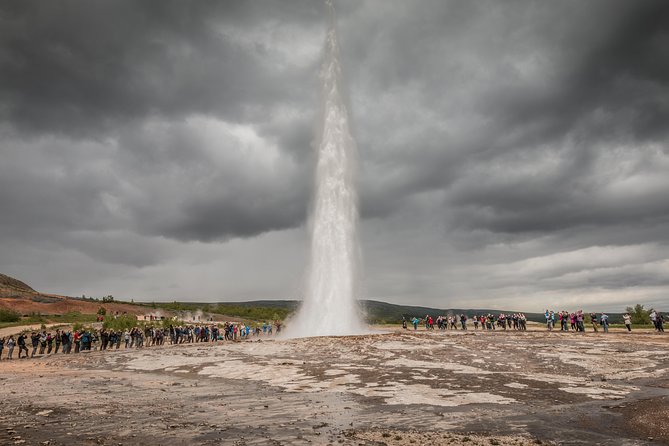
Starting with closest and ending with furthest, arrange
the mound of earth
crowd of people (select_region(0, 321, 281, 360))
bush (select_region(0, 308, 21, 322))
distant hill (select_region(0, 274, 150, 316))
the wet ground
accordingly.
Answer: the wet ground < crowd of people (select_region(0, 321, 281, 360)) < bush (select_region(0, 308, 21, 322)) < distant hill (select_region(0, 274, 150, 316)) < the mound of earth

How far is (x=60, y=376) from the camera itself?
19875 millimetres

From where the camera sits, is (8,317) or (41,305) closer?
(8,317)

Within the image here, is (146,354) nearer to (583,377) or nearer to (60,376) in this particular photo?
(60,376)

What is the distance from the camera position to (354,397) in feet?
43.6

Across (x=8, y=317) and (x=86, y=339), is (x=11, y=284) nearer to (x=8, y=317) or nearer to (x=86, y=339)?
(x=8, y=317)

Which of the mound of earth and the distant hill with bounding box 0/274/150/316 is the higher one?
the mound of earth

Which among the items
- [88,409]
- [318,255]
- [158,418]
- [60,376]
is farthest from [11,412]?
[318,255]

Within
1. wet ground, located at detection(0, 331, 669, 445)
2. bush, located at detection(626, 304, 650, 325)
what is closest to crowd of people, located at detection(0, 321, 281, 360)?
wet ground, located at detection(0, 331, 669, 445)

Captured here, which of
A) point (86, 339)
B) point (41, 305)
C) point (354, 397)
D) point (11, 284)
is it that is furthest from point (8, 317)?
point (354, 397)

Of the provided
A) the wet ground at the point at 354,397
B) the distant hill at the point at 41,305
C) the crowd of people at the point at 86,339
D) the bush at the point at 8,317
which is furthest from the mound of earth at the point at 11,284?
the wet ground at the point at 354,397

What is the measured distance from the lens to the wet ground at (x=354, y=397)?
8898mm

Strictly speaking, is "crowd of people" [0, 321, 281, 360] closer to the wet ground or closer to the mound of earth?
the wet ground

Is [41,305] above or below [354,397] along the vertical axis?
above

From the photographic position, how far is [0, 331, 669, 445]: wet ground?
8.90 meters
